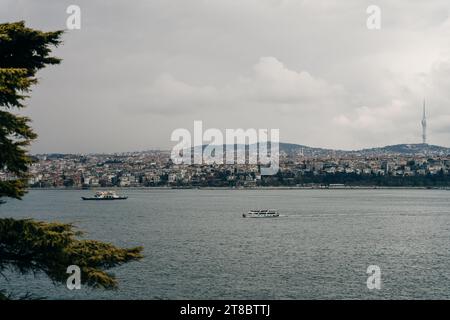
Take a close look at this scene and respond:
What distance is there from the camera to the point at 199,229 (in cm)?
7244

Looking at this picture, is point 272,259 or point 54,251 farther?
point 272,259

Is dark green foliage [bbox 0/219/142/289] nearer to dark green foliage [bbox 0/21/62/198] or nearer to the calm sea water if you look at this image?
dark green foliage [bbox 0/21/62/198]

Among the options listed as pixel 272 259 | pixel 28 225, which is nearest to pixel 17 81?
pixel 28 225

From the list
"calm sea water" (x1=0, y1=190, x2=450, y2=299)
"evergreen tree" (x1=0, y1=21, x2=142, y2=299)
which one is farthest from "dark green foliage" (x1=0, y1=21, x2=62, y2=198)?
"calm sea water" (x1=0, y1=190, x2=450, y2=299)

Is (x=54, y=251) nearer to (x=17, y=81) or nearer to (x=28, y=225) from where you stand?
(x=28, y=225)

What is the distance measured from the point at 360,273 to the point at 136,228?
4092 cm

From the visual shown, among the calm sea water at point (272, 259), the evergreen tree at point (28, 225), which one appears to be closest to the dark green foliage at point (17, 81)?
the evergreen tree at point (28, 225)

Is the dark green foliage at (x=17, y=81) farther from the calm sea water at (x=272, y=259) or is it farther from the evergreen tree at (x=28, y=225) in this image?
the calm sea water at (x=272, y=259)

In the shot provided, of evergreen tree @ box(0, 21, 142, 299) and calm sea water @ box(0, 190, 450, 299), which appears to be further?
calm sea water @ box(0, 190, 450, 299)

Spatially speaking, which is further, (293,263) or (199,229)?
(199,229)

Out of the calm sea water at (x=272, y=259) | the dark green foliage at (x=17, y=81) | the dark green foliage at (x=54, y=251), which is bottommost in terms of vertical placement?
the calm sea water at (x=272, y=259)
